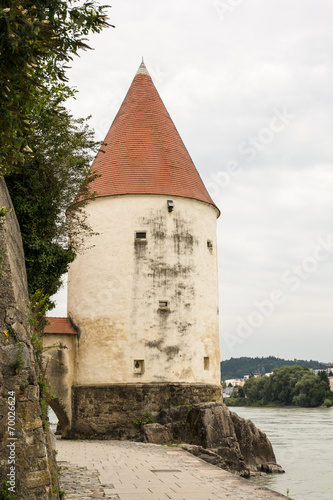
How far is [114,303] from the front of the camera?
18531 mm

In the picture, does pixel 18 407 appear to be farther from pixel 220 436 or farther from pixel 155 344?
pixel 155 344

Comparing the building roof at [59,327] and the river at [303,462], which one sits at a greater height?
the building roof at [59,327]

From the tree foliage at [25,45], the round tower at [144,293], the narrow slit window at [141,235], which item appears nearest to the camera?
the tree foliage at [25,45]

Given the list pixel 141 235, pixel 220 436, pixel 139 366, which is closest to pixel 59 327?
pixel 139 366

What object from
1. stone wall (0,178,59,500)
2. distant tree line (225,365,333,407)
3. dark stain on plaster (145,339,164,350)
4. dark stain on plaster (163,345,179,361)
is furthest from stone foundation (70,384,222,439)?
distant tree line (225,365,333,407)

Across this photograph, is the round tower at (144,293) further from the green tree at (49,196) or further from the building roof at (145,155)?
the green tree at (49,196)

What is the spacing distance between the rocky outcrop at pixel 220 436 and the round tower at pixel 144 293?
3.46 feet

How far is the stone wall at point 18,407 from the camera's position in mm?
5406

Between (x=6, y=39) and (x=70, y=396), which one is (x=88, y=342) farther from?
(x=6, y=39)

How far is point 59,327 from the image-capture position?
61.5 feet

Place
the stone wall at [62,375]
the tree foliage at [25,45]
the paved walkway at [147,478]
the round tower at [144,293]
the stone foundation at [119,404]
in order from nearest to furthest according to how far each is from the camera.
Answer: 1. the tree foliage at [25,45]
2. the paved walkway at [147,478]
3. the stone foundation at [119,404]
4. the round tower at [144,293]
5. the stone wall at [62,375]

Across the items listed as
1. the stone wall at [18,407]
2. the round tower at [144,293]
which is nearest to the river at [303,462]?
the round tower at [144,293]

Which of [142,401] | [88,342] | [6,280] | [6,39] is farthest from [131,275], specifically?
[6,39]

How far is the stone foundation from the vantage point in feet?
57.0
